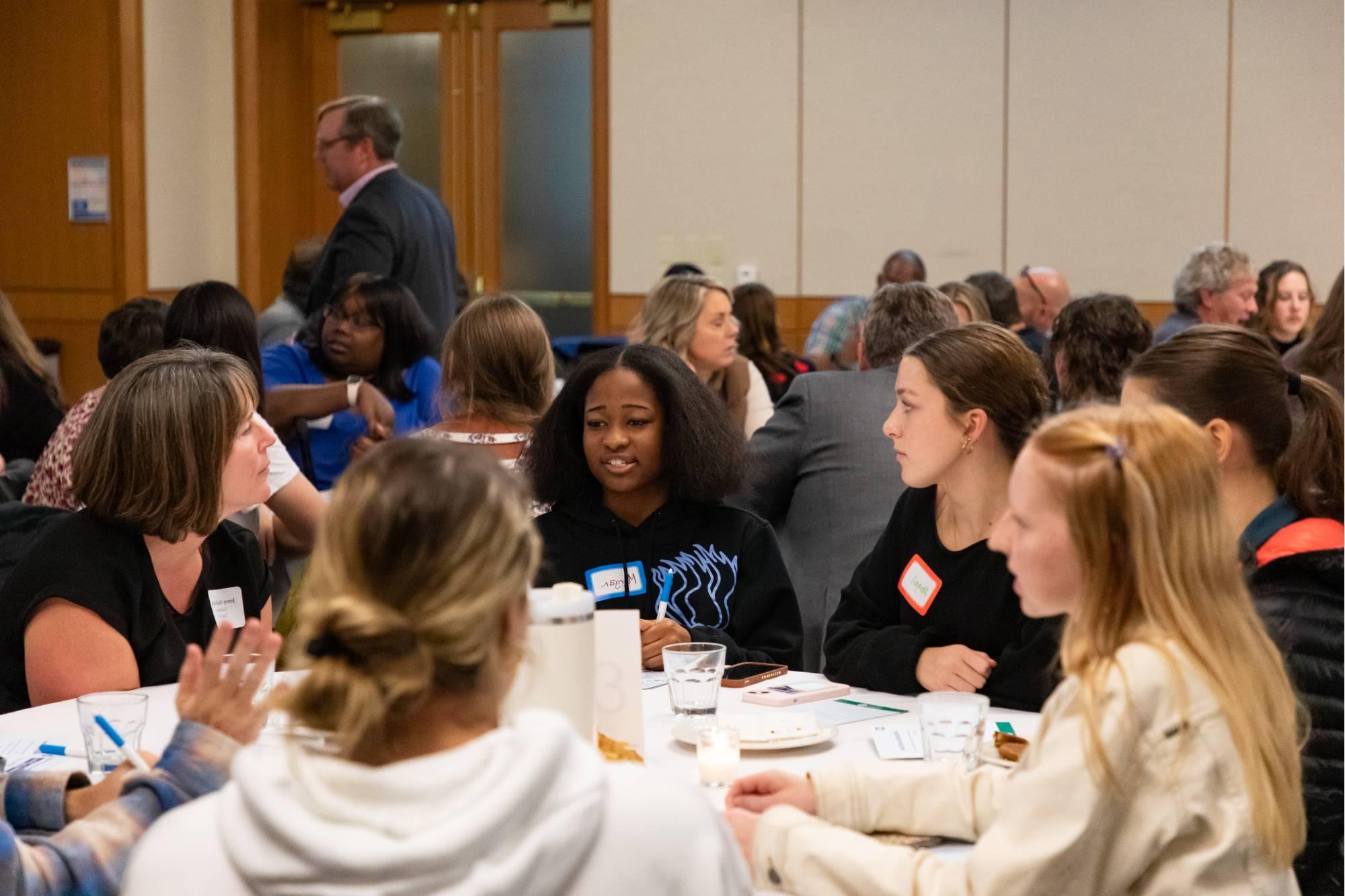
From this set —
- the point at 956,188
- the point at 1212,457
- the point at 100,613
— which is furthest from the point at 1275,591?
the point at 956,188

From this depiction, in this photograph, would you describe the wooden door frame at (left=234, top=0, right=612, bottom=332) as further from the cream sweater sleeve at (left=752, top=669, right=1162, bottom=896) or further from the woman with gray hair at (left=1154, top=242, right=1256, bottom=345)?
the cream sweater sleeve at (left=752, top=669, right=1162, bottom=896)

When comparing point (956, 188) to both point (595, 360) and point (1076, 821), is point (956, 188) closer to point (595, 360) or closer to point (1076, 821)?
point (595, 360)

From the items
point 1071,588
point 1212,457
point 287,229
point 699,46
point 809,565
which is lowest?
point 809,565

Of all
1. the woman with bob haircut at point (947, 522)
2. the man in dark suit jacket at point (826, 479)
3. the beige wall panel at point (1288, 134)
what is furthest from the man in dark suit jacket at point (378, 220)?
the beige wall panel at point (1288, 134)

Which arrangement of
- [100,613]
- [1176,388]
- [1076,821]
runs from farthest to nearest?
[100,613], [1176,388], [1076,821]

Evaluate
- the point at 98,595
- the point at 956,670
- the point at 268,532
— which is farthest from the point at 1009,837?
the point at 268,532

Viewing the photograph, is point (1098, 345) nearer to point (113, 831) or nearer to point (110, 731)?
point (110, 731)

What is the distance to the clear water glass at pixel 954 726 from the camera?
74.5 inches

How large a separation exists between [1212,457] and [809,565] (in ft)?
7.93

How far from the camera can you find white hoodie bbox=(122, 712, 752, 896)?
1088 millimetres

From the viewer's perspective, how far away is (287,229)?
9.22m

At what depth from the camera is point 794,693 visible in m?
2.35

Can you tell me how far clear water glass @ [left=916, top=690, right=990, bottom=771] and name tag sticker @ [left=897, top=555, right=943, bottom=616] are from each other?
2.16 ft

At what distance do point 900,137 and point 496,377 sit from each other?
5.00 m
